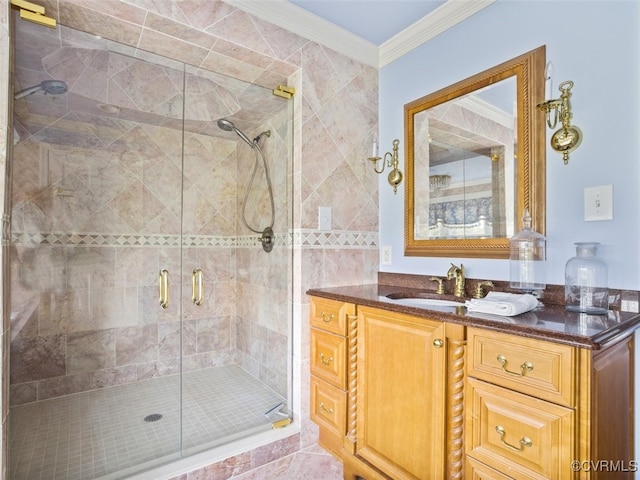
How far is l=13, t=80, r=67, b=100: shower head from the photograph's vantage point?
158cm

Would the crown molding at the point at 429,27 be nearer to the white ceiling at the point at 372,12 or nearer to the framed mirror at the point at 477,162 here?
the white ceiling at the point at 372,12

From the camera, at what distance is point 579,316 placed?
4.03 ft

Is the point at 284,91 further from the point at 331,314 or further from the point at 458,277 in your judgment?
the point at 458,277

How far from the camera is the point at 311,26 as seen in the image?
81.7 inches

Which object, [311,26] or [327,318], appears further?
[311,26]

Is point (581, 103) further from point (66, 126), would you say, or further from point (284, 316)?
A: point (66, 126)

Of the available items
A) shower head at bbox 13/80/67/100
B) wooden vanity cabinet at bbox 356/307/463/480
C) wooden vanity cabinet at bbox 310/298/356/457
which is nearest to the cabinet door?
wooden vanity cabinet at bbox 356/307/463/480

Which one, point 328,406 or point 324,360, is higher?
point 324,360

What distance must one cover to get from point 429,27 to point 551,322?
1.77 meters

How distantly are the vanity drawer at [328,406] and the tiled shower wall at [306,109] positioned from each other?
0.08 m

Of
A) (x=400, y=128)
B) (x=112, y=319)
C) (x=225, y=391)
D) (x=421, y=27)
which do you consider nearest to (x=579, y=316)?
(x=400, y=128)

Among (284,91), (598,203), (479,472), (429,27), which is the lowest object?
(479,472)

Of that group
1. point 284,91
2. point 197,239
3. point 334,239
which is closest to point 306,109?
point 284,91

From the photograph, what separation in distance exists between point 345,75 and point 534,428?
6.83ft
